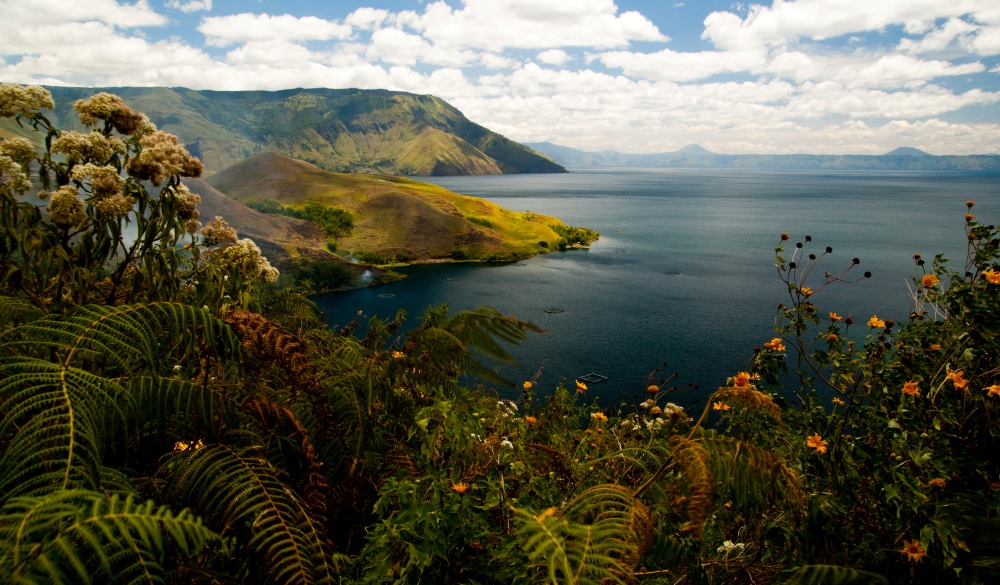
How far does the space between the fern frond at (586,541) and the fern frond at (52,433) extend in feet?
4.33

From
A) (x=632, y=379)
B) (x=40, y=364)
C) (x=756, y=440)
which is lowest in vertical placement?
(x=632, y=379)

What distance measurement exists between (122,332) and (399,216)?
89.4 m

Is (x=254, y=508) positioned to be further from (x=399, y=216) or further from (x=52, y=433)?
(x=399, y=216)

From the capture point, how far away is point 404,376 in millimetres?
3609

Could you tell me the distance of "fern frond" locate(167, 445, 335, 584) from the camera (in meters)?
1.85

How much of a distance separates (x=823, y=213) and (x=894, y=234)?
36.2 meters

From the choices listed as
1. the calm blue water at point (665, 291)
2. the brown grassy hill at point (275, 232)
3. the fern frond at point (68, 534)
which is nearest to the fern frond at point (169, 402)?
the fern frond at point (68, 534)

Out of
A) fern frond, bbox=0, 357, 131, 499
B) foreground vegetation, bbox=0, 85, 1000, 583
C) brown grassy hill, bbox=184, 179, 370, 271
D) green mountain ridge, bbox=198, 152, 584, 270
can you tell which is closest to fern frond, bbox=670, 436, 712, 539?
foreground vegetation, bbox=0, 85, 1000, 583

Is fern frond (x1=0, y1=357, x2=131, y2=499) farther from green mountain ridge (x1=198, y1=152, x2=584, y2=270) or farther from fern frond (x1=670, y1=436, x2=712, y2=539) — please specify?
green mountain ridge (x1=198, y1=152, x2=584, y2=270)

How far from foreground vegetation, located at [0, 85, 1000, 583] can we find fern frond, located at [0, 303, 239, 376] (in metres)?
0.02

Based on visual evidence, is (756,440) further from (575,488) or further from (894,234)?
(894,234)

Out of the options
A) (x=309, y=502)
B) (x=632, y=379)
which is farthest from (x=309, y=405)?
(x=632, y=379)

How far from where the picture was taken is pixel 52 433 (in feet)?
5.24

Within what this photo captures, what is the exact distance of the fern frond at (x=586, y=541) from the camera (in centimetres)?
153
